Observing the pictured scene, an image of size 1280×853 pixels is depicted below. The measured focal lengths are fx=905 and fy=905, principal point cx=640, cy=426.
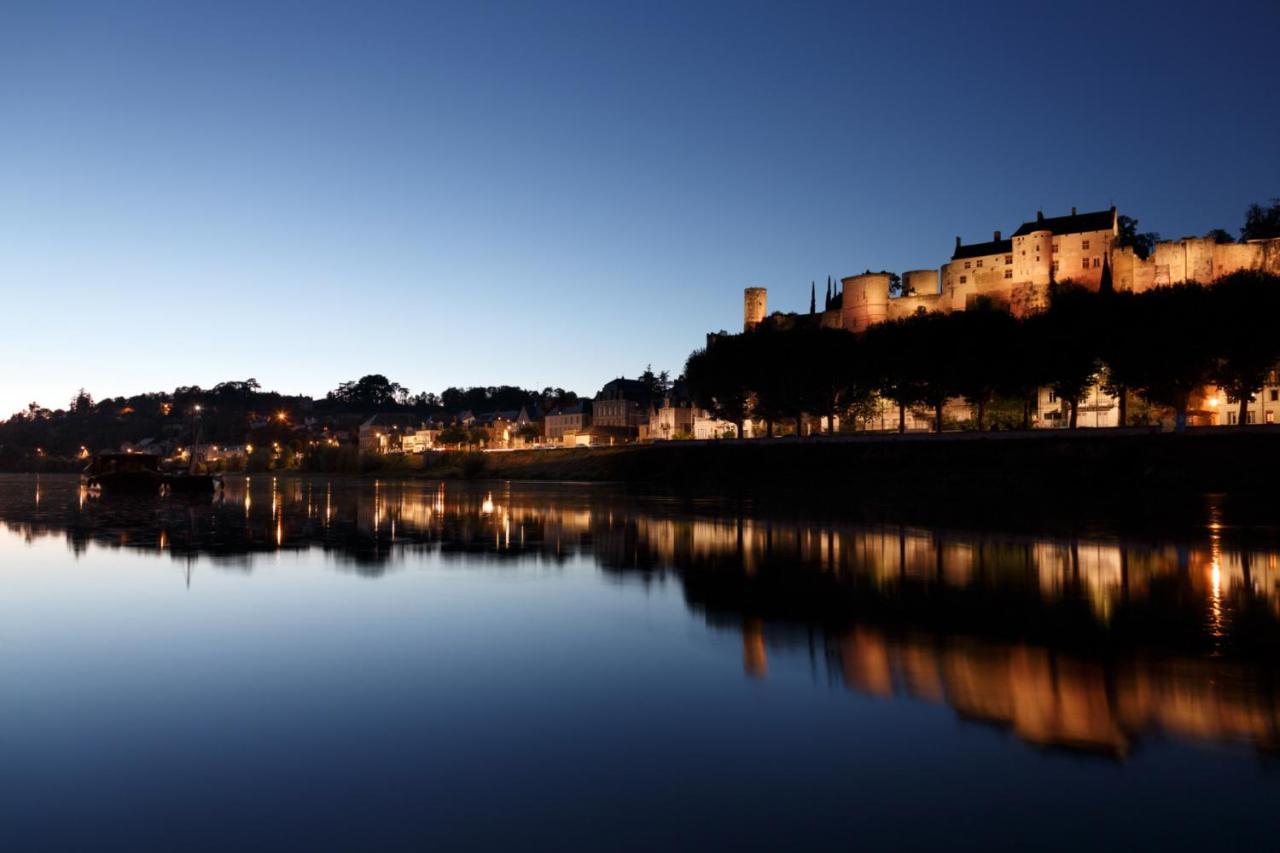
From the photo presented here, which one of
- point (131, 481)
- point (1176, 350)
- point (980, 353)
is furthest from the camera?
point (980, 353)

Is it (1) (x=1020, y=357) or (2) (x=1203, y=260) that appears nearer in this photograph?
(1) (x=1020, y=357)

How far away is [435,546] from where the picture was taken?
26.8 metres

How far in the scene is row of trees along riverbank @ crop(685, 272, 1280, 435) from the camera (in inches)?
2418

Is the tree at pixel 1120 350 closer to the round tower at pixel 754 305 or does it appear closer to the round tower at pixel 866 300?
the round tower at pixel 866 300

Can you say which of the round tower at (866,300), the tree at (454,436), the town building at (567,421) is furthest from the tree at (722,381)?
the tree at (454,436)

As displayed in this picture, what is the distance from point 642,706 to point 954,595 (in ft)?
28.8

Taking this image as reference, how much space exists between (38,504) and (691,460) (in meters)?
50.2

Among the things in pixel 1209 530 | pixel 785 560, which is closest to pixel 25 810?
pixel 785 560

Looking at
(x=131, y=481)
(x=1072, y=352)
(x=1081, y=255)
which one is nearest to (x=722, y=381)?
(x=1072, y=352)

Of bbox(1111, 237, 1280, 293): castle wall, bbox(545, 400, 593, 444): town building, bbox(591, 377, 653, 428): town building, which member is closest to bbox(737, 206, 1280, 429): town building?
bbox(1111, 237, 1280, 293): castle wall

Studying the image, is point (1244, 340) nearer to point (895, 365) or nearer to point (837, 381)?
point (895, 365)

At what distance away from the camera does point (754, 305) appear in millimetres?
122750

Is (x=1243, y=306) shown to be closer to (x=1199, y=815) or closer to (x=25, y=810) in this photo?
(x=1199, y=815)

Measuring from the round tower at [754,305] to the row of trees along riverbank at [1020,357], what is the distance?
2408 centimetres
